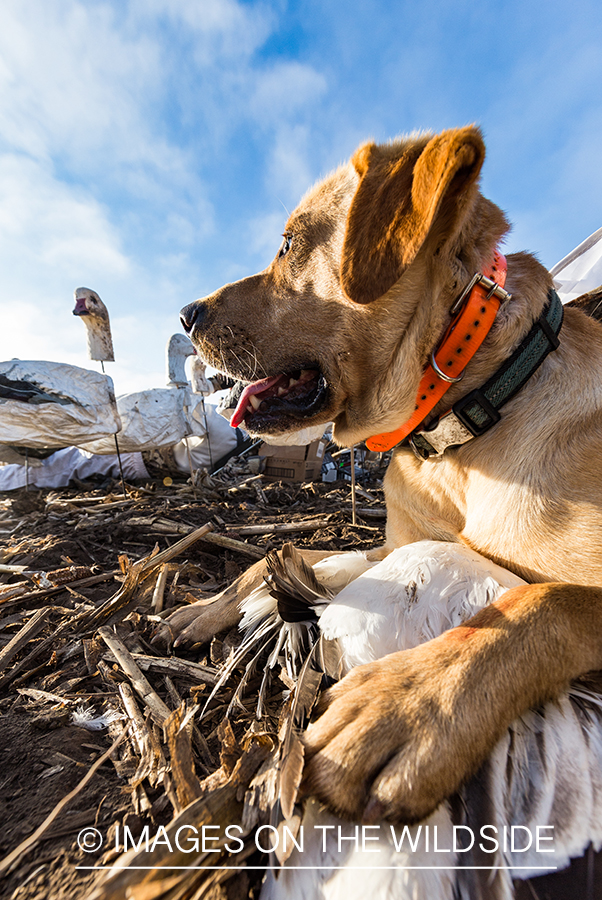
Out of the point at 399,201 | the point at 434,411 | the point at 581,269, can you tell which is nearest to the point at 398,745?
the point at 434,411

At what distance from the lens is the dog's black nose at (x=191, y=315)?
2088 millimetres

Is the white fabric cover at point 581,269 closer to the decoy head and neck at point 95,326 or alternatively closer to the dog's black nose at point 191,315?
the dog's black nose at point 191,315

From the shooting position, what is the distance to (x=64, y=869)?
2.87 feet

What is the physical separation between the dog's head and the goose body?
0.93m

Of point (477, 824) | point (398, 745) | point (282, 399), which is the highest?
point (282, 399)

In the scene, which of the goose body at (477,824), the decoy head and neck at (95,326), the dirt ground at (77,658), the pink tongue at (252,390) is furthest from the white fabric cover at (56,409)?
the goose body at (477,824)

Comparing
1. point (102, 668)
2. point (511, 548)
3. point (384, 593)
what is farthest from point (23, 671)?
point (511, 548)

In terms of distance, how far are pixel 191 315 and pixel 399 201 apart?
1130 mm

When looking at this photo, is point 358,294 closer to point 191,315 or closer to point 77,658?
point 191,315

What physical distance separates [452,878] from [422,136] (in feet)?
7.65

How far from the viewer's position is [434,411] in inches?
65.3

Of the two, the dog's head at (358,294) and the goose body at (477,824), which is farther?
the dog's head at (358,294)

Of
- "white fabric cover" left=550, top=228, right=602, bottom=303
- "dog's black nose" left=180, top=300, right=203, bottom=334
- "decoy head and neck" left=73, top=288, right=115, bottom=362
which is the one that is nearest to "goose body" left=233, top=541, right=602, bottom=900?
"dog's black nose" left=180, top=300, right=203, bottom=334

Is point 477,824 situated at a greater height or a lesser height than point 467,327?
lesser
